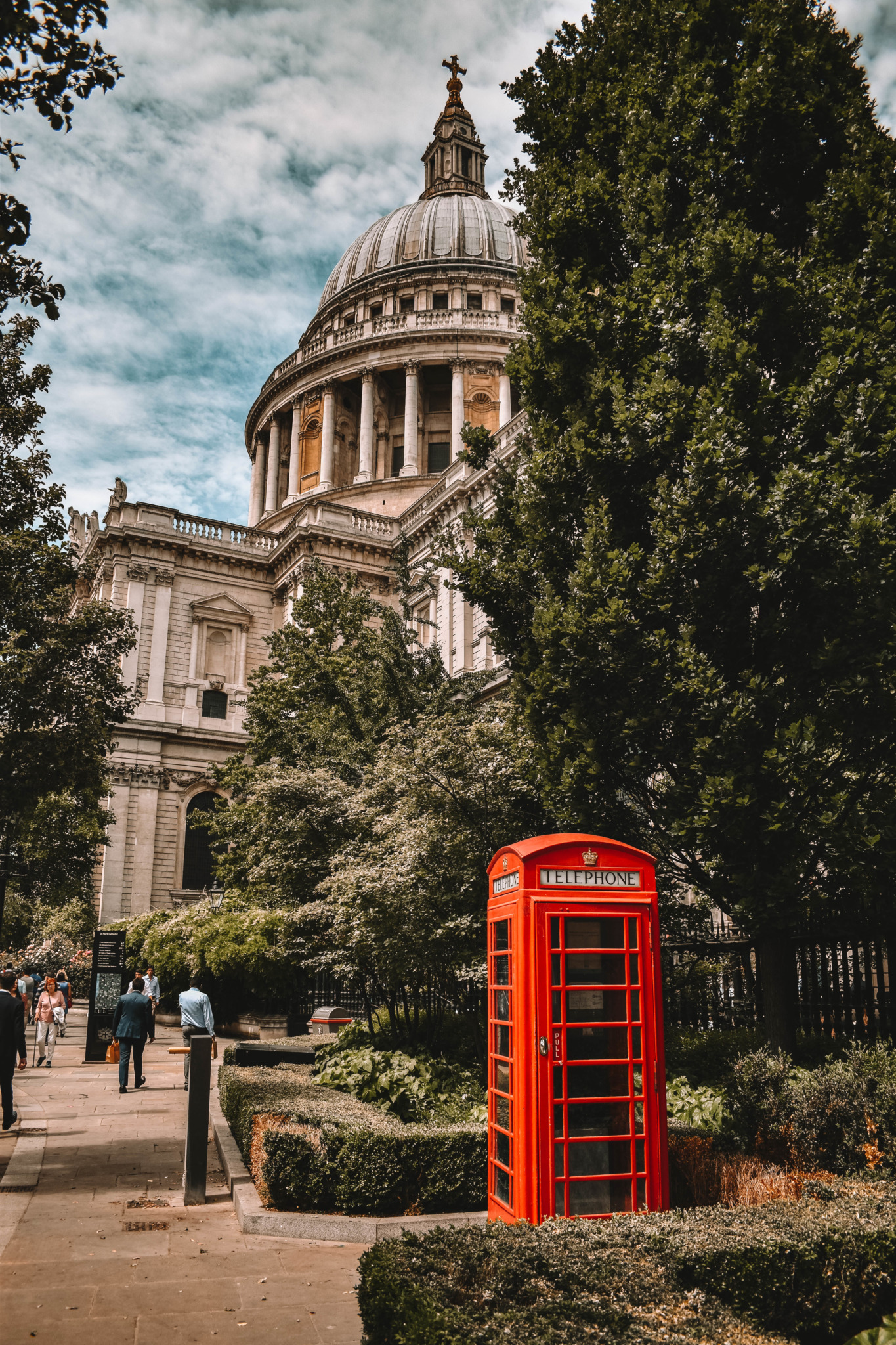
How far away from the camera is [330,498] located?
5841 cm

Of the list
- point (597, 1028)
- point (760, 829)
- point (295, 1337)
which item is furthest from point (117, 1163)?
Result: point (760, 829)

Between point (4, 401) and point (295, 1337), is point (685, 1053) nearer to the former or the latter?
point (295, 1337)

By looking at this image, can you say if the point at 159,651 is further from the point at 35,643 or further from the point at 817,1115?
the point at 817,1115

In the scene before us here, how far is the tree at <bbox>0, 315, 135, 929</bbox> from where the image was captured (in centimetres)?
1197

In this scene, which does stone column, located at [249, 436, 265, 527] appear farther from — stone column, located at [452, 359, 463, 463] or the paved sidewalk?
the paved sidewalk

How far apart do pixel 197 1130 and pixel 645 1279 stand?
5.39m

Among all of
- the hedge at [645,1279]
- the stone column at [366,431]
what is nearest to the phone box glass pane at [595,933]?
the hedge at [645,1279]

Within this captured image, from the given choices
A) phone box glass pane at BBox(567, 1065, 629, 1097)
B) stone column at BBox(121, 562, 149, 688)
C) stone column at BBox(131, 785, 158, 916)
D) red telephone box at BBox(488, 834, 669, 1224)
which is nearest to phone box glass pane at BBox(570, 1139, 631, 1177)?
red telephone box at BBox(488, 834, 669, 1224)

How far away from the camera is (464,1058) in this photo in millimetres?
12602

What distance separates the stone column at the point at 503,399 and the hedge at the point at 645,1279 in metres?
55.1

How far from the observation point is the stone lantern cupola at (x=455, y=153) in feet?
258

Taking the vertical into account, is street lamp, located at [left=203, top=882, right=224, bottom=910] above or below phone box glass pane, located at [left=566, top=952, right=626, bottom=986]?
above

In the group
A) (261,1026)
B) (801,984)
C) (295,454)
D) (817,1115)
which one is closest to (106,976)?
(261,1026)

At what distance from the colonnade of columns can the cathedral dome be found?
9.05 meters
